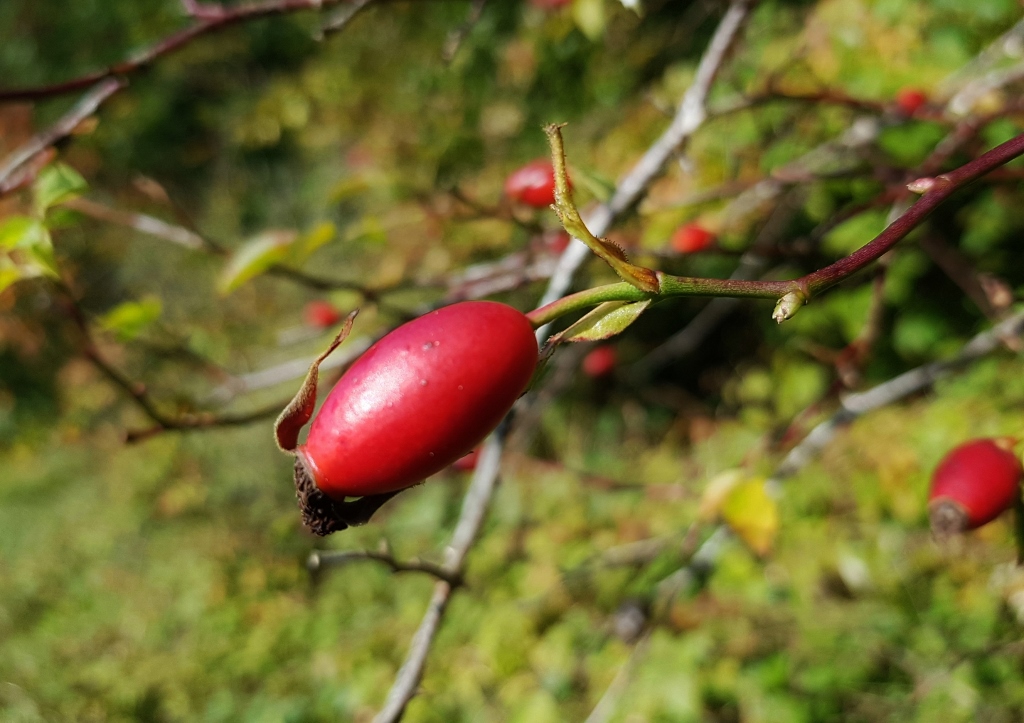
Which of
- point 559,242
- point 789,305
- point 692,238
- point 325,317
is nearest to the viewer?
point 789,305

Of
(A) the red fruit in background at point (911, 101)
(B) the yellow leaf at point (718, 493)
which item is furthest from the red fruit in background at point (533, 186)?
(A) the red fruit in background at point (911, 101)

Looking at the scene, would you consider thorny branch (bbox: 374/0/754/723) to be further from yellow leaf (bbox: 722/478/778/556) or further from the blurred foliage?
yellow leaf (bbox: 722/478/778/556)

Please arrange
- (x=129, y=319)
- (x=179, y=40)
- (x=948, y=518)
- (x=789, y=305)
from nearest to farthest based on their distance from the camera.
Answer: (x=789, y=305)
(x=948, y=518)
(x=179, y=40)
(x=129, y=319)

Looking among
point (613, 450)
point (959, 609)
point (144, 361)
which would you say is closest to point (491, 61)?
point (613, 450)

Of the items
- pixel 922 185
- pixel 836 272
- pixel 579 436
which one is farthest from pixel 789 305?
pixel 579 436

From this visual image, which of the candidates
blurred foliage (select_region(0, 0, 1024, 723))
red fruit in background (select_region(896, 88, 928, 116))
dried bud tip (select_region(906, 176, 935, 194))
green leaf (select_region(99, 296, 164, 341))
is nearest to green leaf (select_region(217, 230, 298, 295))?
blurred foliage (select_region(0, 0, 1024, 723))

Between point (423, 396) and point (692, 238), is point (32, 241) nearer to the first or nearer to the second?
point (423, 396)
